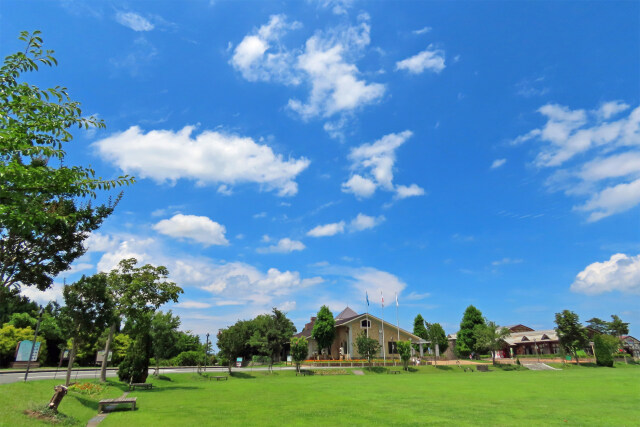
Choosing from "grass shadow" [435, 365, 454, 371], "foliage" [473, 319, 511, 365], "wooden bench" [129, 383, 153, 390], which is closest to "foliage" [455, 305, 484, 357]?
"foliage" [473, 319, 511, 365]

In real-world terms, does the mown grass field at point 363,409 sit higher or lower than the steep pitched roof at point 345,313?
lower

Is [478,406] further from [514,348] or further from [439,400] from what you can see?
[514,348]

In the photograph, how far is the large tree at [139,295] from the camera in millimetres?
26297

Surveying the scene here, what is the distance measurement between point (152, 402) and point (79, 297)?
7.61 meters

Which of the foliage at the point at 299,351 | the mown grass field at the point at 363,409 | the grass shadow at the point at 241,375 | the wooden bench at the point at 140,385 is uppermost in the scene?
the foliage at the point at 299,351

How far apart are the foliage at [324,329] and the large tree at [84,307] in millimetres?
35928

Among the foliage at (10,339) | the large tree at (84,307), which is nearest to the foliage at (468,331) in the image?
the large tree at (84,307)

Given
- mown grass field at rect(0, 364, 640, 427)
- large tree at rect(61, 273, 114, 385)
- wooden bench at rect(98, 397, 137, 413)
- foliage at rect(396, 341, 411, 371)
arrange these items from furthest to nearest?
1. foliage at rect(396, 341, 411, 371)
2. large tree at rect(61, 273, 114, 385)
3. wooden bench at rect(98, 397, 137, 413)
4. mown grass field at rect(0, 364, 640, 427)

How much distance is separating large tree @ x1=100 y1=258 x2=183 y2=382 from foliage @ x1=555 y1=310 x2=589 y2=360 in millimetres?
54688

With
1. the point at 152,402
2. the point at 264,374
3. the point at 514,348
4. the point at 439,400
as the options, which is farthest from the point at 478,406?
the point at 514,348

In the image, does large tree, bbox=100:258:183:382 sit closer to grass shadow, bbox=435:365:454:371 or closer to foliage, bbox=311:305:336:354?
foliage, bbox=311:305:336:354

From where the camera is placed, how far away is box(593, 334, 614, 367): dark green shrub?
5122 cm

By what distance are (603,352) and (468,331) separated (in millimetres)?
19083

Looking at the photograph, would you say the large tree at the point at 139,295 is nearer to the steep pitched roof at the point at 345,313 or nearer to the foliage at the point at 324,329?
the foliage at the point at 324,329
